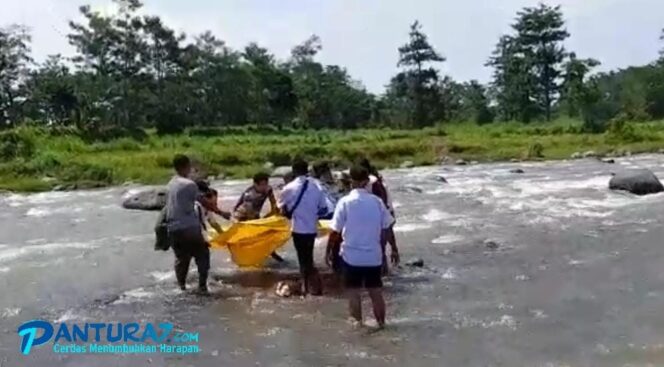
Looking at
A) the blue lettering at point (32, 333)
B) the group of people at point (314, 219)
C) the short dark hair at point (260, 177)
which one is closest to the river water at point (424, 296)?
the blue lettering at point (32, 333)

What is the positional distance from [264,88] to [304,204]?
65439 millimetres

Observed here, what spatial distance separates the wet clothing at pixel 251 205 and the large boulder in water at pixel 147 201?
11.7 metres

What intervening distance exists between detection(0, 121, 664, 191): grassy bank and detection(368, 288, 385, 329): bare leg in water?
2625 cm

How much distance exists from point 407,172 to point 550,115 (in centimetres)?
4217

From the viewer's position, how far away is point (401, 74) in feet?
258

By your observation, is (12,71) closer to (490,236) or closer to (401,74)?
(401,74)

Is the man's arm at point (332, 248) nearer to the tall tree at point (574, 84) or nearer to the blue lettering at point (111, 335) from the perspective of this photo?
the blue lettering at point (111, 335)

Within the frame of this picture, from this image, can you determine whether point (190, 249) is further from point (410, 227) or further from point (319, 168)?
point (410, 227)

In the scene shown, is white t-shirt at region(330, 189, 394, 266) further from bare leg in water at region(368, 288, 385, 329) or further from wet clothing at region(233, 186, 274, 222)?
wet clothing at region(233, 186, 274, 222)

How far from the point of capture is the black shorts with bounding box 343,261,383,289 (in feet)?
32.8

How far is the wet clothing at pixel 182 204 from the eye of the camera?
1182cm

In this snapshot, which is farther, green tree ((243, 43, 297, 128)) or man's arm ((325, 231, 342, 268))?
green tree ((243, 43, 297, 128))

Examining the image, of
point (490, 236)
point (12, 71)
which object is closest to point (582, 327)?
point (490, 236)

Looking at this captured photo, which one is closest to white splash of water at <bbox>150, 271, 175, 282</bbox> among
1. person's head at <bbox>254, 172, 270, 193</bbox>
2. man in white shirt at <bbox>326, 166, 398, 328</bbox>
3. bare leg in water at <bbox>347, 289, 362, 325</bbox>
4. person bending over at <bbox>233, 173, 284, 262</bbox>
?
person bending over at <bbox>233, 173, 284, 262</bbox>
